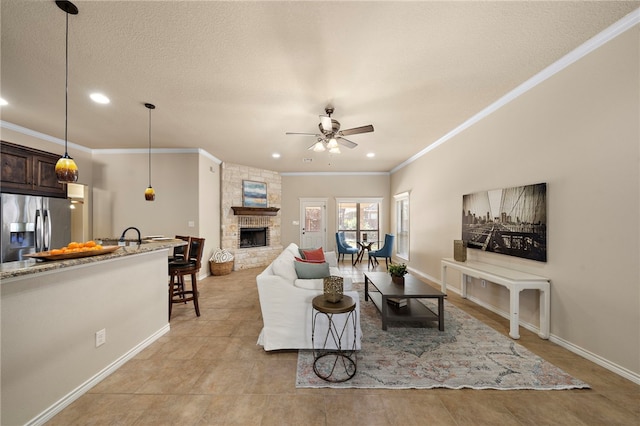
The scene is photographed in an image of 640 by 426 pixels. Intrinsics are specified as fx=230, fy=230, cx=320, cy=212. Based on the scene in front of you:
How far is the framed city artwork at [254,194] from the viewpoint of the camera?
6.41 meters

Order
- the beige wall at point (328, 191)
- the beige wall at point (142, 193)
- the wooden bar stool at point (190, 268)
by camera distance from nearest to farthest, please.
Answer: the wooden bar stool at point (190, 268) → the beige wall at point (142, 193) → the beige wall at point (328, 191)

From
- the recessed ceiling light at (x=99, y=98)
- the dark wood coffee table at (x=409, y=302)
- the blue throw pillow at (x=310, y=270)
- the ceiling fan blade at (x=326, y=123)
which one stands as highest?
the recessed ceiling light at (x=99, y=98)

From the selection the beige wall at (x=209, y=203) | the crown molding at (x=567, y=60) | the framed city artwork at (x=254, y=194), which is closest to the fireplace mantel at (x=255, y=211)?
the framed city artwork at (x=254, y=194)

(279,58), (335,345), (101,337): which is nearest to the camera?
(101,337)

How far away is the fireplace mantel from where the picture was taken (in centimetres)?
609

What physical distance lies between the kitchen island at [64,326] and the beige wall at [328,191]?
507cm

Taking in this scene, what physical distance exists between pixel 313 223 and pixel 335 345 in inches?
208

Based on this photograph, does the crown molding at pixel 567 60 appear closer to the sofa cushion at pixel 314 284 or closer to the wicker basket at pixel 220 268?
the sofa cushion at pixel 314 284

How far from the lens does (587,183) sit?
6.94 ft

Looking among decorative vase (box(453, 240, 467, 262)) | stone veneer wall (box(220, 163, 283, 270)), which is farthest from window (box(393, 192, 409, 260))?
stone veneer wall (box(220, 163, 283, 270))

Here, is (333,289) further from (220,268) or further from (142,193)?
(142,193)

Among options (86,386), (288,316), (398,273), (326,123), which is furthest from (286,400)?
(326,123)

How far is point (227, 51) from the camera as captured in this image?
201 cm

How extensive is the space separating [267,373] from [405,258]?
5.09 meters
